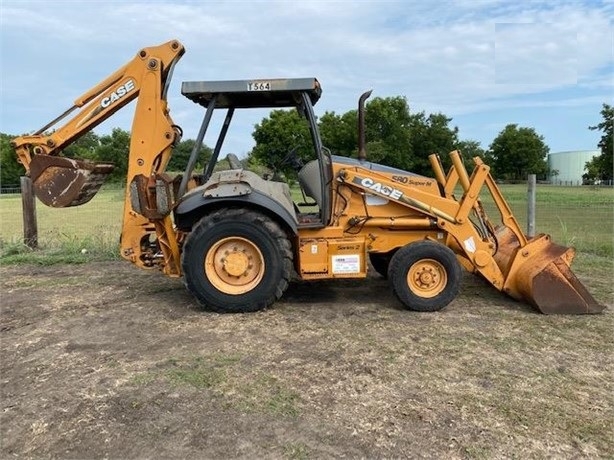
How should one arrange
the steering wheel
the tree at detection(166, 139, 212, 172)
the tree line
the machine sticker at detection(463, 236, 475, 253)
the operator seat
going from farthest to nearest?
the tree line
the steering wheel
the tree at detection(166, 139, 212, 172)
the operator seat
the machine sticker at detection(463, 236, 475, 253)

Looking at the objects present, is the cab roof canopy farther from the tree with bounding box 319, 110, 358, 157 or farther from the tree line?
the tree with bounding box 319, 110, 358, 157

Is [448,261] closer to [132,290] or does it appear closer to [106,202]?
[132,290]

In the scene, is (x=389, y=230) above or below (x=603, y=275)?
above

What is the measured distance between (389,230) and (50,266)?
5.19m

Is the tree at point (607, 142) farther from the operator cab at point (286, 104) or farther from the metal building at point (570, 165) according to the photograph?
the operator cab at point (286, 104)

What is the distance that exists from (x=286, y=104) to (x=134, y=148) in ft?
5.38

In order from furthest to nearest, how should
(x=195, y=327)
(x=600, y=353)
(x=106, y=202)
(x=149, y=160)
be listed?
(x=106, y=202)
(x=149, y=160)
(x=195, y=327)
(x=600, y=353)

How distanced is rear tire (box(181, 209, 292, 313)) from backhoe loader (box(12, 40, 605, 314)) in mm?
10

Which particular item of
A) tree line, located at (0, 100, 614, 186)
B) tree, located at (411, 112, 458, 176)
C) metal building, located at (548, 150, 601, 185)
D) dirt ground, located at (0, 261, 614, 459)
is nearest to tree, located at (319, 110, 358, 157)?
tree line, located at (0, 100, 614, 186)

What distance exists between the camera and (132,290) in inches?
249

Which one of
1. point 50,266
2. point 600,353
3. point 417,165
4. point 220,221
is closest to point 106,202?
point 50,266

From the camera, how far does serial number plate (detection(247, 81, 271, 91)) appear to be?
5227 millimetres

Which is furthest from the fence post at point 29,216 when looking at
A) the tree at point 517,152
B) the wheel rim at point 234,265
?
the tree at point 517,152

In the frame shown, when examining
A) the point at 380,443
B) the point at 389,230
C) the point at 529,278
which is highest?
the point at 389,230
